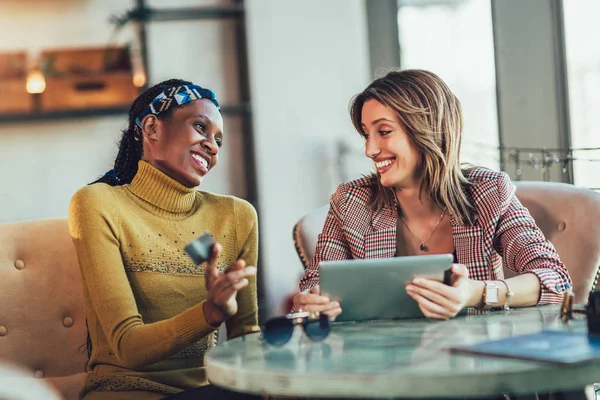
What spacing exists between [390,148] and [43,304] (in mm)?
972

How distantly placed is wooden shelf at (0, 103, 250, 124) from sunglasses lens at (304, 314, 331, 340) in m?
2.61

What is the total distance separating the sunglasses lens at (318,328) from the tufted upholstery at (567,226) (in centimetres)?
79

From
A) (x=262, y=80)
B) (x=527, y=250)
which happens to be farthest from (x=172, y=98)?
(x=262, y=80)

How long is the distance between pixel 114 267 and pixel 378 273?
0.60 m

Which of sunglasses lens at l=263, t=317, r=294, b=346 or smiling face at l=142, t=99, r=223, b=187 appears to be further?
smiling face at l=142, t=99, r=223, b=187

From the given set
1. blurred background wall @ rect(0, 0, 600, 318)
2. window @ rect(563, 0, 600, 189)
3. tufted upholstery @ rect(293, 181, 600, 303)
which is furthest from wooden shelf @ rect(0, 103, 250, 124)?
tufted upholstery @ rect(293, 181, 600, 303)

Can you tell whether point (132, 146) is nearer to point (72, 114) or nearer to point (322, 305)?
point (322, 305)

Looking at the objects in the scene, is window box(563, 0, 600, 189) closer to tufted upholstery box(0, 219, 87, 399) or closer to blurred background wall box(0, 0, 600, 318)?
blurred background wall box(0, 0, 600, 318)

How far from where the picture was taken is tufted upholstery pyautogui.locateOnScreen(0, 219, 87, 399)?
1979 mm

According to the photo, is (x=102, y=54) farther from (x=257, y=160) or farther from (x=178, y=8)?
(x=257, y=160)

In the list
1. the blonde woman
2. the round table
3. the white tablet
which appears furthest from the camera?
the blonde woman

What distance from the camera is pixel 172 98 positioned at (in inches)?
78.0

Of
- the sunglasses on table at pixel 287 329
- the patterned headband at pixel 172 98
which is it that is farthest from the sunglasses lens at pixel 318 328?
the patterned headband at pixel 172 98

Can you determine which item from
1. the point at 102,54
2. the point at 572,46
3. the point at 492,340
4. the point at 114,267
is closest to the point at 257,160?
the point at 102,54
